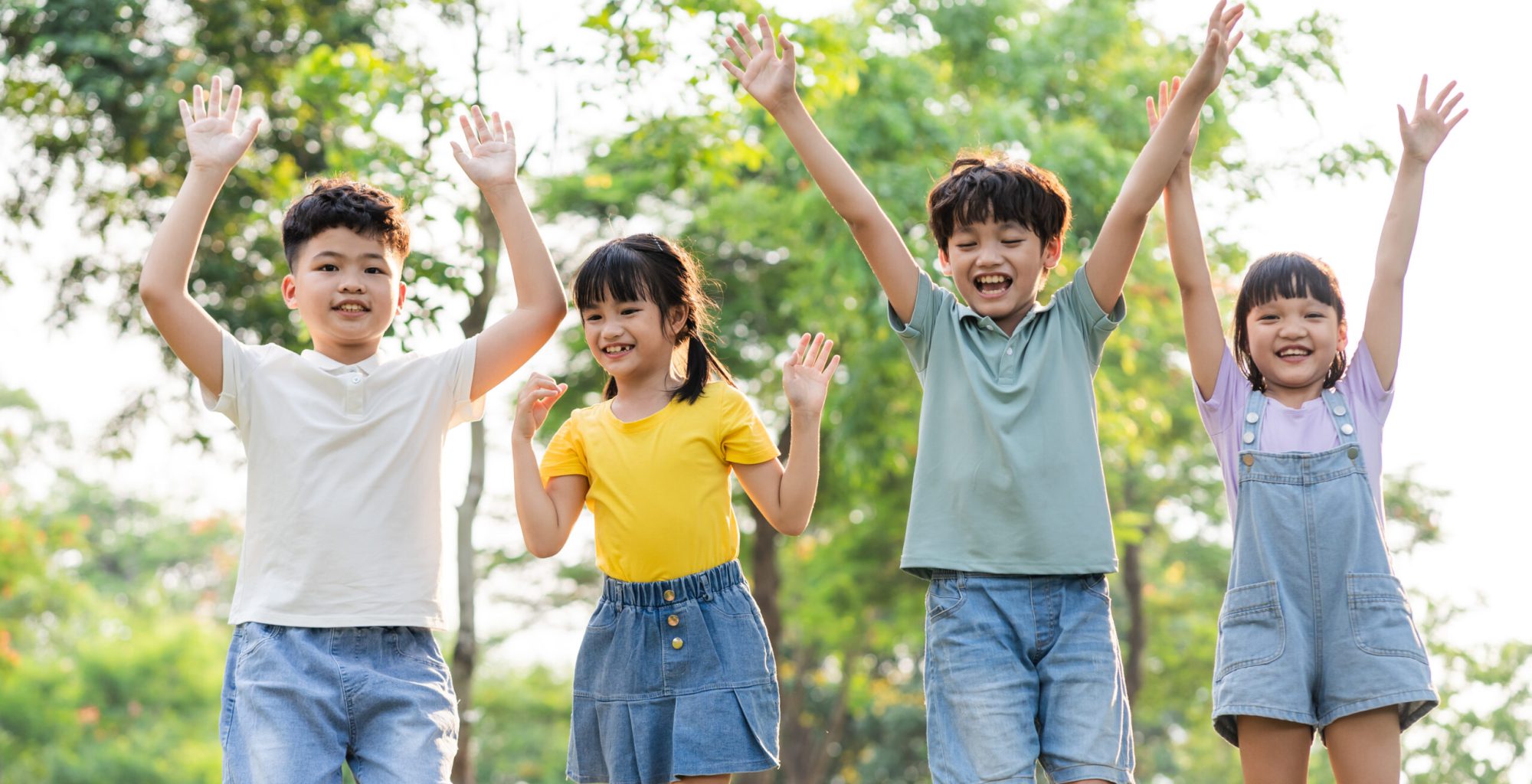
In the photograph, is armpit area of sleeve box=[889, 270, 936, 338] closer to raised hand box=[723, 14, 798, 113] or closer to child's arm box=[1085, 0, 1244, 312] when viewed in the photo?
child's arm box=[1085, 0, 1244, 312]

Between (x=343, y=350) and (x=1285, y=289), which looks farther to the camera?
(x=1285, y=289)

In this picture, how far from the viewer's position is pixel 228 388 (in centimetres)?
329

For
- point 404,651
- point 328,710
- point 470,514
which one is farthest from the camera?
point 470,514

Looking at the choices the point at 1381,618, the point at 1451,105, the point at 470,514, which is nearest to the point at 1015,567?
the point at 1381,618

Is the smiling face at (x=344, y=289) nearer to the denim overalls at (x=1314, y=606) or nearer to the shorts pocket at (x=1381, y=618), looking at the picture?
the denim overalls at (x=1314, y=606)

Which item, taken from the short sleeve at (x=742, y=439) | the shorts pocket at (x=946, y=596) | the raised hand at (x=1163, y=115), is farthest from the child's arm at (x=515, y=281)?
the raised hand at (x=1163, y=115)

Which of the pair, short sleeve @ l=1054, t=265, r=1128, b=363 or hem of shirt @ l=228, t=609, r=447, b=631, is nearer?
hem of shirt @ l=228, t=609, r=447, b=631

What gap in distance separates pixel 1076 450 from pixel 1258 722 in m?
0.79

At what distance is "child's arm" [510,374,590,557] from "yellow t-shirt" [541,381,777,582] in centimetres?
6

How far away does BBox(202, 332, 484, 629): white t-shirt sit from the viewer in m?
3.16

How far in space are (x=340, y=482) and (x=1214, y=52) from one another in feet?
7.27

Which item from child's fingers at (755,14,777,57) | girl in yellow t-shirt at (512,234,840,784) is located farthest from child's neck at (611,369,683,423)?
child's fingers at (755,14,777,57)

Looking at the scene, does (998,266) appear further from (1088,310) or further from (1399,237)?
(1399,237)

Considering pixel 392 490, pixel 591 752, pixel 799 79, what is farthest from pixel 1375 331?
pixel 799 79
